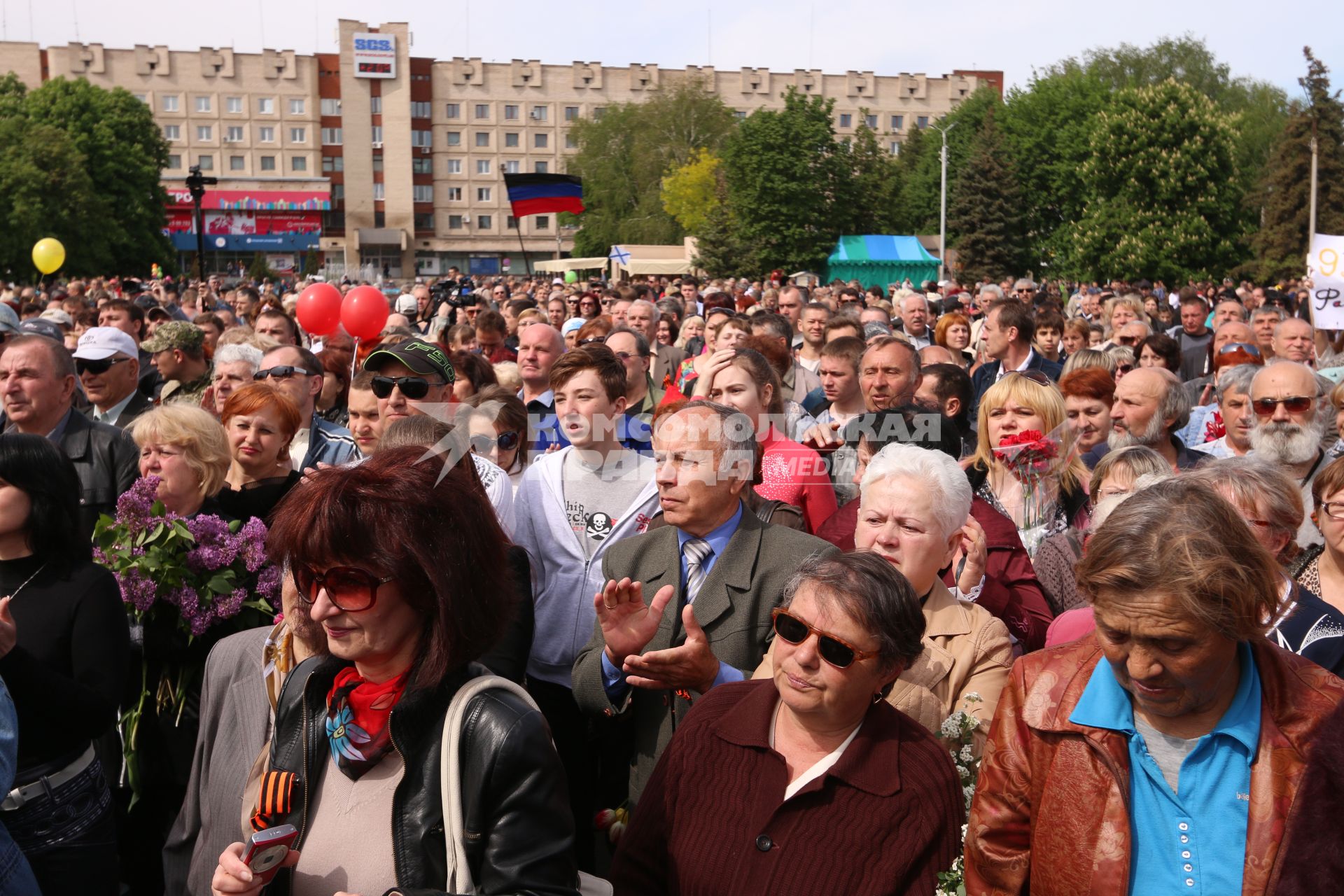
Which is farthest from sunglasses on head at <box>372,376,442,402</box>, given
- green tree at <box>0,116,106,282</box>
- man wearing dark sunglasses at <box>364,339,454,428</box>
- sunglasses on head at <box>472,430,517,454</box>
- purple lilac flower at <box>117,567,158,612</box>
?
green tree at <box>0,116,106,282</box>

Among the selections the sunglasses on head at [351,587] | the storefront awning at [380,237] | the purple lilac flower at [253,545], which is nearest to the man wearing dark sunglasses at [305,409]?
the purple lilac flower at [253,545]

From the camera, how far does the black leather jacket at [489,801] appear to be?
2.23 meters

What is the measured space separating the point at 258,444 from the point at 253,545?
1198 mm

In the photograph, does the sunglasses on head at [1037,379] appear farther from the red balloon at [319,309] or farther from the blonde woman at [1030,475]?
the red balloon at [319,309]

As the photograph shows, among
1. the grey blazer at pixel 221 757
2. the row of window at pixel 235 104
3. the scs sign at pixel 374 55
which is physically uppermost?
the scs sign at pixel 374 55

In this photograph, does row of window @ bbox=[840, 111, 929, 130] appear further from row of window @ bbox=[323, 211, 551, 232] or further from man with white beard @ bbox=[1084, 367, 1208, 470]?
man with white beard @ bbox=[1084, 367, 1208, 470]

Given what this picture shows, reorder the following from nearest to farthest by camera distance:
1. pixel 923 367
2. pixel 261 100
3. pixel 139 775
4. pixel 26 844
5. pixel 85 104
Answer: pixel 26 844 → pixel 139 775 → pixel 923 367 → pixel 85 104 → pixel 261 100

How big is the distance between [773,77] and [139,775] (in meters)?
102

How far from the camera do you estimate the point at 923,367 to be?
668cm

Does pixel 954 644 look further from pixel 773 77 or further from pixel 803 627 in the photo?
pixel 773 77

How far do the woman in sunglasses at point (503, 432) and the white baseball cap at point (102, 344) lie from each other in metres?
2.33

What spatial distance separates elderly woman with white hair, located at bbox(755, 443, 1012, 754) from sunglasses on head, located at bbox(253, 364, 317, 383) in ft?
11.1

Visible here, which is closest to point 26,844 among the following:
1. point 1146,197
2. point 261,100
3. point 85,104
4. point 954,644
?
point 954,644

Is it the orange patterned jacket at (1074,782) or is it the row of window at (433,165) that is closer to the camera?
the orange patterned jacket at (1074,782)
